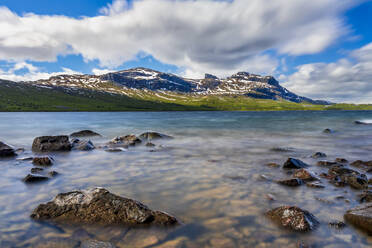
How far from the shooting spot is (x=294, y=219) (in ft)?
24.1

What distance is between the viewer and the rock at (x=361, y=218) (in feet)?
23.3

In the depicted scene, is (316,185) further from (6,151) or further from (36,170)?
(6,151)

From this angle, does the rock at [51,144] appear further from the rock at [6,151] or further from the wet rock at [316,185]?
the wet rock at [316,185]

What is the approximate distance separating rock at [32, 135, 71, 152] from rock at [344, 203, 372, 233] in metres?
22.0

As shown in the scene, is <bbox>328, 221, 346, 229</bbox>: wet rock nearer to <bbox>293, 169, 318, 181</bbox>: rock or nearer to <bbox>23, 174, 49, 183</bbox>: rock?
<bbox>293, 169, 318, 181</bbox>: rock

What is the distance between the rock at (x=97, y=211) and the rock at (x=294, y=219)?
3.66m

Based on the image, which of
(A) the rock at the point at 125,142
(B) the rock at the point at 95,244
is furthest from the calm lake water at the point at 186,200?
(A) the rock at the point at 125,142

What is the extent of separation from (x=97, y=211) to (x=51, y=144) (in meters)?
17.1

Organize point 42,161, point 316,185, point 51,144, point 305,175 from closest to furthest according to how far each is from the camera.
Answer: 1. point 316,185
2. point 305,175
3. point 42,161
4. point 51,144

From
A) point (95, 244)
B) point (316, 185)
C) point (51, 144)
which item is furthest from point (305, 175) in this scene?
point (51, 144)

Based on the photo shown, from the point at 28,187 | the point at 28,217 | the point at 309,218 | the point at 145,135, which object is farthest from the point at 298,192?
the point at 145,135

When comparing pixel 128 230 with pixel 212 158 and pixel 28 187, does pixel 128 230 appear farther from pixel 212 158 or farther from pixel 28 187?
pixel 212 158

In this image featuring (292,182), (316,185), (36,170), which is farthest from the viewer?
(36,170)

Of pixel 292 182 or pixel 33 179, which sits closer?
pixel 292 182
